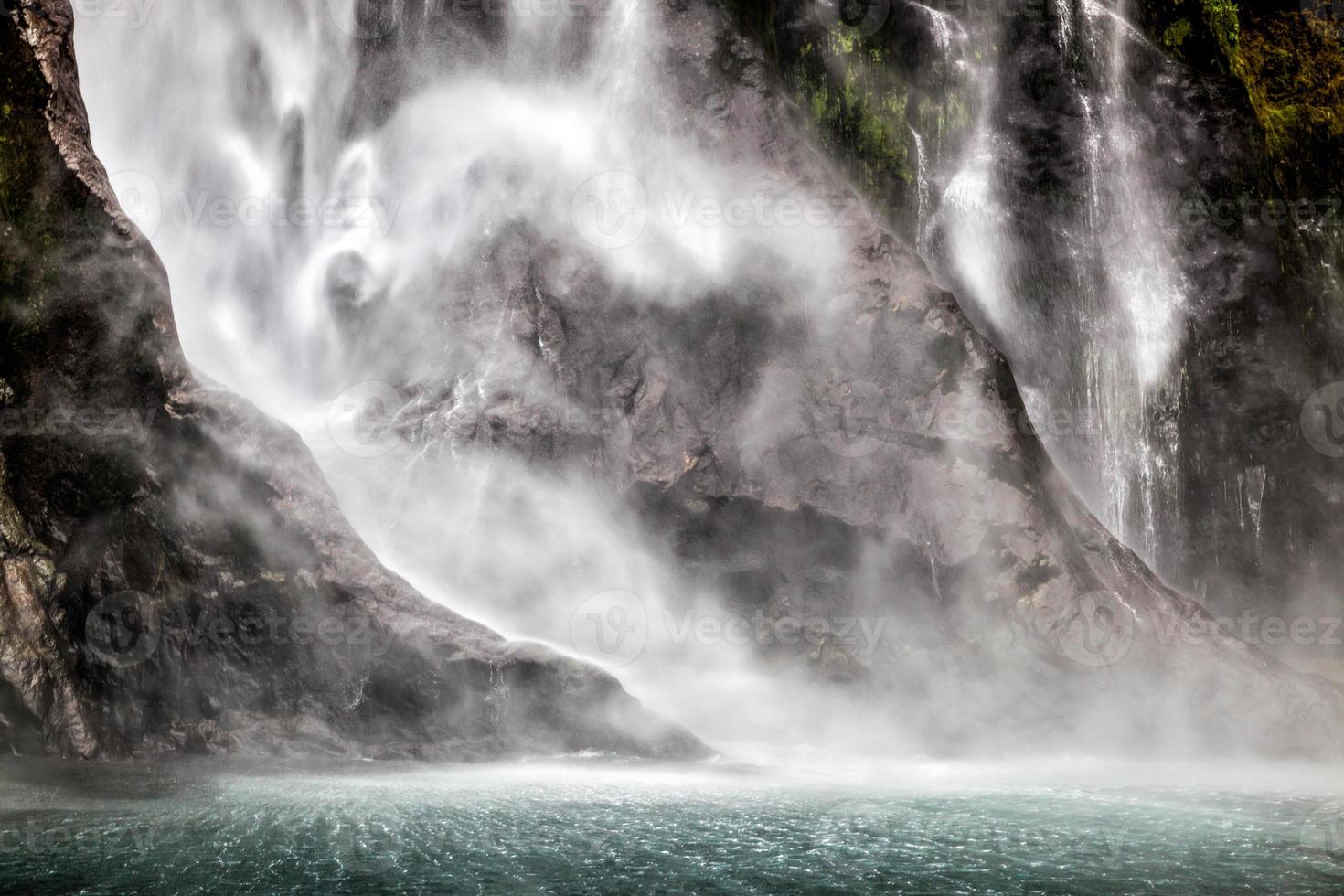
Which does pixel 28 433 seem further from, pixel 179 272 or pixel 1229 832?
pixel 1229 832

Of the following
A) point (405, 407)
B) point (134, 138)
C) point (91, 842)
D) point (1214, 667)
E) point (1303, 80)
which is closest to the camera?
point (91, 842)

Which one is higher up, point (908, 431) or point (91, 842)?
point (908, 431)

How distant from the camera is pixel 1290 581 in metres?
20.3

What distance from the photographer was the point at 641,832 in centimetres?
1030

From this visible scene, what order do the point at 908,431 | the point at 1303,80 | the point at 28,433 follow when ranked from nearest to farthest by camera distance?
the point at 28,433 → the point at 908,431 → the point at 1303,80

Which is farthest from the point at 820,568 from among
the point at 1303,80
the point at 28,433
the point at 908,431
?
the point at 1303,80

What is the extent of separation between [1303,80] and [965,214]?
7245 mm
